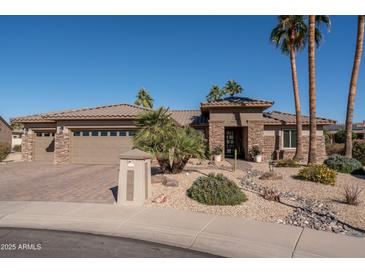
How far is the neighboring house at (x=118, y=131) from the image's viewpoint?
17.2 meters

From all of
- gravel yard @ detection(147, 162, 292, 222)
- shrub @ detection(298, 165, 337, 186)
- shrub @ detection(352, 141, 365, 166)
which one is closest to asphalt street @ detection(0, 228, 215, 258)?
gravel yard @ detection(147, 162, 292, 222)

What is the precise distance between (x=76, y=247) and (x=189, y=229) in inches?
96.3

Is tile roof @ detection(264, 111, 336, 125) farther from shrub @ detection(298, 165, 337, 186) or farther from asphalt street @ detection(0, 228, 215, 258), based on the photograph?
asphalt street @ detection(0, 228, 215, 258)

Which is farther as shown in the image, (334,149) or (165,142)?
(334,149)

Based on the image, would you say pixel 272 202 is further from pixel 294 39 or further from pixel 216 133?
pixel 294 39

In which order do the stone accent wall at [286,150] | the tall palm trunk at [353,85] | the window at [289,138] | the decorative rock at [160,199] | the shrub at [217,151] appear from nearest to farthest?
the decorative rock at [160,199], the tall palm trunk at [353,85], the shrub at [217,151], the stone accent wall at [286,150], the window at [289,138]

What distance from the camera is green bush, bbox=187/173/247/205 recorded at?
703 centimetres

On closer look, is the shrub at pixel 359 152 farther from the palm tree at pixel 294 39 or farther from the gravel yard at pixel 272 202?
the gravel yard at pixel 272 202

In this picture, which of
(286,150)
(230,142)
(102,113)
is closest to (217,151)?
(230,142)

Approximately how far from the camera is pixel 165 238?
4.93 m

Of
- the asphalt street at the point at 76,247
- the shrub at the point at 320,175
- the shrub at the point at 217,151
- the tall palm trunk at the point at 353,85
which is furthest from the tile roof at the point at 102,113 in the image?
the tall palm trunk at the point at 353,85

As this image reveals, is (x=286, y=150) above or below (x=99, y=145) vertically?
below

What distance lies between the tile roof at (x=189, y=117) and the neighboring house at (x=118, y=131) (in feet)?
1.09

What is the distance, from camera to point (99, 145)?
57.4ft
